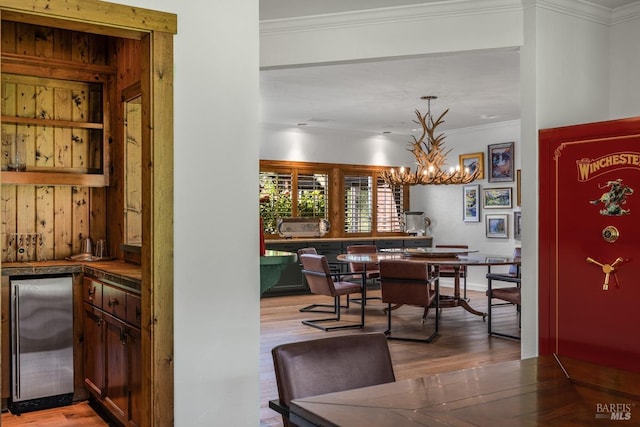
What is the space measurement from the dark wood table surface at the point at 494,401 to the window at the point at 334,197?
7702mm

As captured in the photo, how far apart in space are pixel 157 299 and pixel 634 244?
238 cm

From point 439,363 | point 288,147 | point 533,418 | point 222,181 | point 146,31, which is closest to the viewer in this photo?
point 533,418

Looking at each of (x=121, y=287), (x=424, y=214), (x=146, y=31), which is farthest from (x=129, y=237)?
(x=424, y=214)

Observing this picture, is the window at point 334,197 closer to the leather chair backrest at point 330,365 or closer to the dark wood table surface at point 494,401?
the leather chair backrest at point 330,365

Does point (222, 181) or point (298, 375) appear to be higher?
point (222, 181)

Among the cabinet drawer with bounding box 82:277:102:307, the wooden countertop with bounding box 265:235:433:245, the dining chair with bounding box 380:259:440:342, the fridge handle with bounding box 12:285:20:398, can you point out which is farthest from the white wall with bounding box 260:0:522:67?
the wooden countertop with bounding box 265:235:433:245

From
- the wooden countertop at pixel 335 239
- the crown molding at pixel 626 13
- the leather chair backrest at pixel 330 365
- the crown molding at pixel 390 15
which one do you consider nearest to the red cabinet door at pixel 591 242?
the crown molding at pixel 390 15

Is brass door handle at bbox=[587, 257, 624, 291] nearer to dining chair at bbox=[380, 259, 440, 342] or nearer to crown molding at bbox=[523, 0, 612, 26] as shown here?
crown molding at bbox=[523, 0, 612, 26]

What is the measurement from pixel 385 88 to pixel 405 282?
2.28m

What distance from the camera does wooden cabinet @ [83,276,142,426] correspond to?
10.4ft

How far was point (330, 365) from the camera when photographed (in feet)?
6.45

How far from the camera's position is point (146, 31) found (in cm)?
280

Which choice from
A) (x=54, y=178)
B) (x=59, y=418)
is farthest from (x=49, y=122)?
(x=59, y=418)

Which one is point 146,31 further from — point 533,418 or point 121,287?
point 533,418
